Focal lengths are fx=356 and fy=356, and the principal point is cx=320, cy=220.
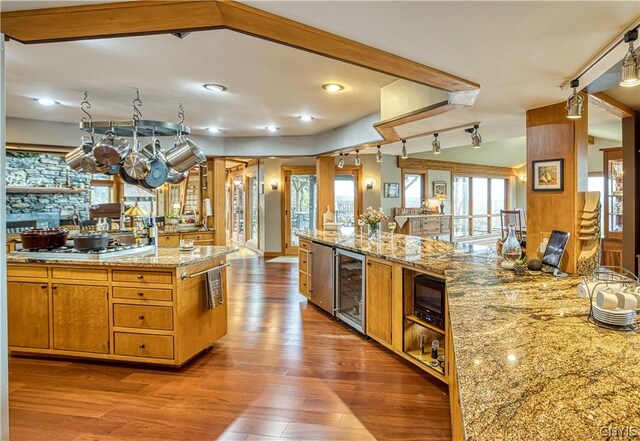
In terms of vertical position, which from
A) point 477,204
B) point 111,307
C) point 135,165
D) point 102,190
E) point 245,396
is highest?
point 102,190

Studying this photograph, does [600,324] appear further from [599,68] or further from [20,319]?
[20,319]

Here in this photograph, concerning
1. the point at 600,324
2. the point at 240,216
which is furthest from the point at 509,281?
the point at 240,216

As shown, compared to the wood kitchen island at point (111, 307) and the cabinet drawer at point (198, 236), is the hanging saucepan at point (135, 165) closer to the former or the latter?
the wood kitchen island at point (111, 307)

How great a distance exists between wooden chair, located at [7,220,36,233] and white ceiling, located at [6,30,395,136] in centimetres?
204

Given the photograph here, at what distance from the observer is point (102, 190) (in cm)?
969

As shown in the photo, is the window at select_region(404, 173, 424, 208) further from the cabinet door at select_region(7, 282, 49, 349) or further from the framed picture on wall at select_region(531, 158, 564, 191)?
the cabinet door at select_region(7, 282, 49, 349)

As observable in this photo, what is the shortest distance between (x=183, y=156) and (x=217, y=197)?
9.27ft

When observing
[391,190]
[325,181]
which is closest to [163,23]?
[325,181]

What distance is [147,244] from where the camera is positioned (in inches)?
142

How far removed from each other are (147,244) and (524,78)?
Answer: 3.54 m

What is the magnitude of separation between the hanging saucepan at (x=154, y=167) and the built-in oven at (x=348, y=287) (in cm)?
213

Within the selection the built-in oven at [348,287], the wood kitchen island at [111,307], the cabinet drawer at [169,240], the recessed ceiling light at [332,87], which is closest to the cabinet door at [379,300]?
the built-in oven at [348,287]

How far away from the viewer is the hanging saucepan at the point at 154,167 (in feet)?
12.7

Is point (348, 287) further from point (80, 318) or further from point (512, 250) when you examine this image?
point (80, 318)
